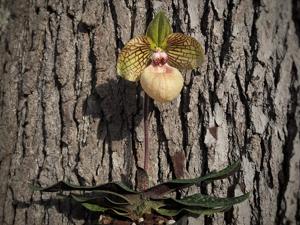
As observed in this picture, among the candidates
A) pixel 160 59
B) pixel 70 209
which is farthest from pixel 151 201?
pixel 160 59

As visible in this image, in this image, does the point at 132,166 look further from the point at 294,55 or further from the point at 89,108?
the point at 294,55

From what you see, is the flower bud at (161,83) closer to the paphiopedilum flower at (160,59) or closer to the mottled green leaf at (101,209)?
the paphiopedilum flower at (160,59)

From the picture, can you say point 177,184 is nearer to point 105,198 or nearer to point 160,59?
point 105,198

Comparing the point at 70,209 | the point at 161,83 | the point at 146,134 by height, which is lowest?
the point at 70,209

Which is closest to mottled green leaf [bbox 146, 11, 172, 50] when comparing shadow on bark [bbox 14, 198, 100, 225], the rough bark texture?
the rough bark texture

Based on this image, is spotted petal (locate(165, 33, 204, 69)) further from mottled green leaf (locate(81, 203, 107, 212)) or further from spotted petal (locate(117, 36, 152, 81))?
mottled green leaf (locate(81, 203, 107, 212))

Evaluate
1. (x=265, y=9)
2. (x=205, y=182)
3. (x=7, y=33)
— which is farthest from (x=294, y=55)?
(x=7, y=33)
